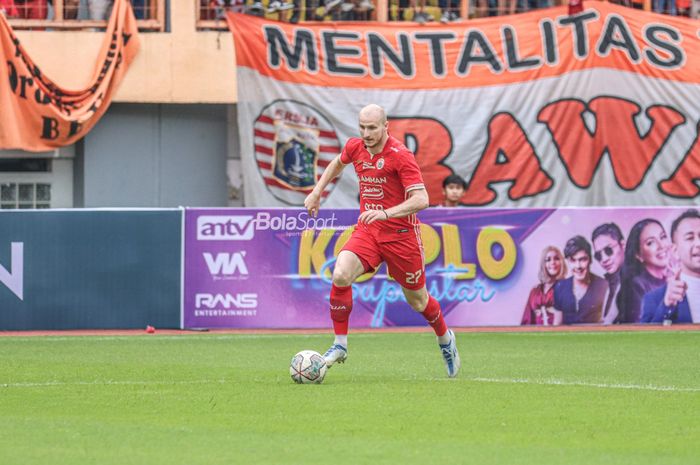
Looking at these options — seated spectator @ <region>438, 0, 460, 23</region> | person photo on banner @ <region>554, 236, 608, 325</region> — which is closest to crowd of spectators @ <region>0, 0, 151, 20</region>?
seated spectator @ <region>438, 0, 460, 23</region>

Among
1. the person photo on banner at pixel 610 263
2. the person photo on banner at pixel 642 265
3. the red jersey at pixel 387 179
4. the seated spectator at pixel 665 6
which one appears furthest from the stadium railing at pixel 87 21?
the red jersey at pixel 387 179

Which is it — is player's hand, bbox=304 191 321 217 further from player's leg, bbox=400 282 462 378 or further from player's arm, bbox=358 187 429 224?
player's leg, bbox=400 282 462 378

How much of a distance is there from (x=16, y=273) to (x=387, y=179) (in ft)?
26.3

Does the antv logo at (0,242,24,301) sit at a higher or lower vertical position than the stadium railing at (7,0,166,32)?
lower

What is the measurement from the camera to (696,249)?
19844 millimetres

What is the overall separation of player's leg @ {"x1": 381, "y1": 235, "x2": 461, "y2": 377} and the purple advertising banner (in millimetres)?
6762

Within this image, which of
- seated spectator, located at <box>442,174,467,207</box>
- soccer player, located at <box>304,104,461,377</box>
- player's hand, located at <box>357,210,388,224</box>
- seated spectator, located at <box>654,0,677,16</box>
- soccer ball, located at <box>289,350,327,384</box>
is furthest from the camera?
seated spectator, located at <box>654,0,677,16</box>

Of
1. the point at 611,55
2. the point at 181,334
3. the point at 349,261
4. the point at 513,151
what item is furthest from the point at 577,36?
the point at 349,261

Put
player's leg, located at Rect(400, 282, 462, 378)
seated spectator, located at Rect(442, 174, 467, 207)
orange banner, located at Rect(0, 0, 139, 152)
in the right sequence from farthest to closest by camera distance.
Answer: orange banner, located at Rect(0, 0, 139, 152) < seated spectator, located at Rect(442, 174, 467, 207) < player's leg, located at Rect(400, 282, 462, 378)

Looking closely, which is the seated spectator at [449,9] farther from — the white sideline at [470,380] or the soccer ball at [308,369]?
the soccer ball at [308,369]

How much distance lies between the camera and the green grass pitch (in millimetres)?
8070

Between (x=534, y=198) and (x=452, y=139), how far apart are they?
1566mm

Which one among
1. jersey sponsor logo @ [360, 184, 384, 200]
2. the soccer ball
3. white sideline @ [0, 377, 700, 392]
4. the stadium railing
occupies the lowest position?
white sideline @ [0, 377, 700, 392]

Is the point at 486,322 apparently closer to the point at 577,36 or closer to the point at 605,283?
the point at 605,283
